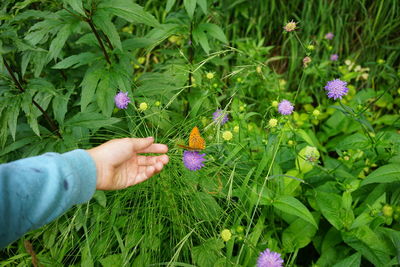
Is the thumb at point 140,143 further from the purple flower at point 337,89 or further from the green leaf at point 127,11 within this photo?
the purple flower at point 337,89

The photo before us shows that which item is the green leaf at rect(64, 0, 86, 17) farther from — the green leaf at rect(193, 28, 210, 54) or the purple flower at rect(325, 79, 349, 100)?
the purple flower at rect(325, 79, 349, 100)

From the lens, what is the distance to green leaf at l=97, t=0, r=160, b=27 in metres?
1.07

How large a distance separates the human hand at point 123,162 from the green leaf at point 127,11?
0.42m

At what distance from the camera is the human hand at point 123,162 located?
861 millimetres

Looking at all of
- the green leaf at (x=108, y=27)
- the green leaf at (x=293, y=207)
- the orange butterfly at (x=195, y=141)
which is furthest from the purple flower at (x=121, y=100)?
the green leaf at (x=293, y=207)

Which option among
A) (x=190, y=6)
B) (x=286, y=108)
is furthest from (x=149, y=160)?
(x=190, y=6)

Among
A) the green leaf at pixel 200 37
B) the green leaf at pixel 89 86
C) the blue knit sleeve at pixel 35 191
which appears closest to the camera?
the blue knit sleeve at pixel 35 191

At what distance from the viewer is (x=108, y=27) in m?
1.06

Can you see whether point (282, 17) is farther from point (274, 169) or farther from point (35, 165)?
point (35, 165)

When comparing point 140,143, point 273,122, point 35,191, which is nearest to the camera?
point 35,191

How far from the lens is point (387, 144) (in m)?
1.23

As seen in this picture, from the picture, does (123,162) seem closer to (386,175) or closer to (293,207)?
(293,207)

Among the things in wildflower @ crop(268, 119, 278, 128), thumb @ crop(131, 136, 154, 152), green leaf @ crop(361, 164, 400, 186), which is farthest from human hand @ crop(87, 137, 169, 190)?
green leaf @ crop(361, 164, 400, 186)

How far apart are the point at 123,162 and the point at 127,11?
0.52 m
